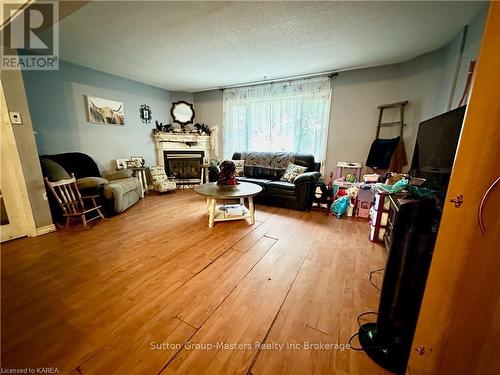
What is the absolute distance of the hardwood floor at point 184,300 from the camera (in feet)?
3.27

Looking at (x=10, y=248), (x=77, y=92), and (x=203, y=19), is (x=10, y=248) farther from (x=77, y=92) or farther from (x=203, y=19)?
(x=203, y=19)

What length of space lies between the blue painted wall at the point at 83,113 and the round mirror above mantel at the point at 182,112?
440mm

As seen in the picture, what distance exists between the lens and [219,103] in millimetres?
4707

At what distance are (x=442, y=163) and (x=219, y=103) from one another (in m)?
4.40

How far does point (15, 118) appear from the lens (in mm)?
2020

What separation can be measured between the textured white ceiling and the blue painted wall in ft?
1.17

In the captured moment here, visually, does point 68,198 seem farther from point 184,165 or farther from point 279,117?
Answer: point 279,117

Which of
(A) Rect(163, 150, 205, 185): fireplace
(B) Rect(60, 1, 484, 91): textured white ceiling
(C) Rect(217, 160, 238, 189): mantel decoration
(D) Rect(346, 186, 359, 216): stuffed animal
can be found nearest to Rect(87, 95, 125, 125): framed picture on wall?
(B) Rect(60, 1, 484, 91): textured white ceiling

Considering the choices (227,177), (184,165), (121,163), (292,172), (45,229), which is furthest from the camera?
(184,165)

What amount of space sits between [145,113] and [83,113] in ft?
3.80

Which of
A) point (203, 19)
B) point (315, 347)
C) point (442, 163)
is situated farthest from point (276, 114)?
point (315, 347)

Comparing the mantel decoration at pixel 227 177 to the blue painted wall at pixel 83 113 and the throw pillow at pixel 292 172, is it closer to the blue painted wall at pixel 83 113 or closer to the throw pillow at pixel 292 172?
Result: the throw pillow at pixel 292 172

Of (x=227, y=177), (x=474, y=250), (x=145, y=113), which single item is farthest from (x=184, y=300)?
(x=145, y=113)

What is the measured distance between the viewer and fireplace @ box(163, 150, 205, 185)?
15.6ft
